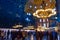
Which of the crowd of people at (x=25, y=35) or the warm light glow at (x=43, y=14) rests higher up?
the warm light glow at (x=43, y=14)

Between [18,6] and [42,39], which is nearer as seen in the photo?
[42,39]

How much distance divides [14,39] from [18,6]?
0.64 meters

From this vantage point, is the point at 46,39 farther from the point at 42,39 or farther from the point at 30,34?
the point at 30,34

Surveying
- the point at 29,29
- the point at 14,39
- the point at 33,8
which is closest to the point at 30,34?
the point at 29,29

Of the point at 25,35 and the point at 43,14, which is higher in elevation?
the point at 43,14

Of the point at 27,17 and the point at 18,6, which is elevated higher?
the point at 18,6

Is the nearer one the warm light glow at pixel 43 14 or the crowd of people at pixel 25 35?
the crowd of people at pixel 25 35

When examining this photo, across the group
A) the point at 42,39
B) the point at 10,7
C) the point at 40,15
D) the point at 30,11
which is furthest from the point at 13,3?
the point at 42,39

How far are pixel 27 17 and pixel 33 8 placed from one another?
0.21 metres

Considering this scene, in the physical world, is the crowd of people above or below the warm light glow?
below

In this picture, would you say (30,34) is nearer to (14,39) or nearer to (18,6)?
(14,39)

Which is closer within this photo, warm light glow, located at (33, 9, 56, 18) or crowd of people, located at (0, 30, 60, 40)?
crowd of people, located at (0, 30, 60, 40)

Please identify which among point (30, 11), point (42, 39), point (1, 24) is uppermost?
point (30, 11)

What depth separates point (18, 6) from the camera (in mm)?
3096
